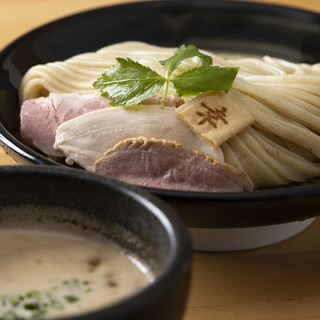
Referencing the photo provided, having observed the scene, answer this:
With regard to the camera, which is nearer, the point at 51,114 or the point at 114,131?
the point at 114,131

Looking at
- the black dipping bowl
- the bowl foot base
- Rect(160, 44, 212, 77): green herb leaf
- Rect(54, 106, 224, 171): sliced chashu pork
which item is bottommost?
the bowl foot base

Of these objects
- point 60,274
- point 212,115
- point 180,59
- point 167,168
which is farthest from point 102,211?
point 180,59

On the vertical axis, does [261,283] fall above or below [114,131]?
below

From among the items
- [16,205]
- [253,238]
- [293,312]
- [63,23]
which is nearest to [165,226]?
[16,205]

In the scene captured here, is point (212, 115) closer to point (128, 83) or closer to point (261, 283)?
point (128, 83)

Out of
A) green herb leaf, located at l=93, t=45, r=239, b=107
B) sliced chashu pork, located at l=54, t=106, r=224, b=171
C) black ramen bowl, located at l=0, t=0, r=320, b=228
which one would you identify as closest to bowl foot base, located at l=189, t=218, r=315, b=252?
sliced chashu pork, located at l=54, t=106, r=224, b=171

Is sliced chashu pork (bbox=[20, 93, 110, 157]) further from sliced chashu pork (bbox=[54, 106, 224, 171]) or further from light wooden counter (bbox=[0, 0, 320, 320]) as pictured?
light wooden counter (bbox=[0, 0, 320, 320])

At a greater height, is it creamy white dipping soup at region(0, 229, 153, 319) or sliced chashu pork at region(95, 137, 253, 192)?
creamy white dipping soup at region(0, 229, 153, 319)
